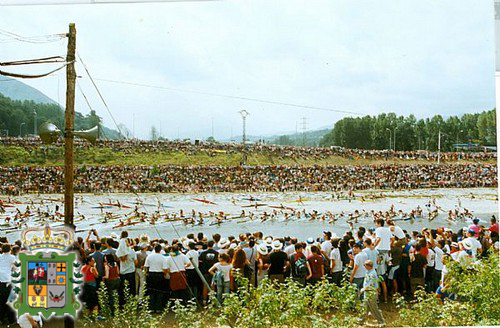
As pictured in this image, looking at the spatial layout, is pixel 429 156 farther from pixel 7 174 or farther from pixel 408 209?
pixel 7 174

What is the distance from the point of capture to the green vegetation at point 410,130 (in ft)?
31.1

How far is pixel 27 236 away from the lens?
7.98 meters

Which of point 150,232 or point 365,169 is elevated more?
point 365,169

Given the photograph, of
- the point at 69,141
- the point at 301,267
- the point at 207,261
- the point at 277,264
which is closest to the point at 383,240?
the point at 301,267

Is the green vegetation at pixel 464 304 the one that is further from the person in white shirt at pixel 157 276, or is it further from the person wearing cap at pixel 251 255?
the person in white shirt at pixel 157 276

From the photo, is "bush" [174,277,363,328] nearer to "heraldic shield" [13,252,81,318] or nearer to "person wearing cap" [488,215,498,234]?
"heraldic shield" [13,252,81,318]

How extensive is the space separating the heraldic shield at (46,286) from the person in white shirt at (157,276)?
3.90 ft

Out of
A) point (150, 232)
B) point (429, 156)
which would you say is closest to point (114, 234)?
point (150, 232)

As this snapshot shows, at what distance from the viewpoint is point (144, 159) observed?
9445 mm

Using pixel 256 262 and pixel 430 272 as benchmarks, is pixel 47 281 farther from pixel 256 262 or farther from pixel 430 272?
pixel 430 272

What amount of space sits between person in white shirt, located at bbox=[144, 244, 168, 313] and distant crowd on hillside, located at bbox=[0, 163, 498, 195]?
1.72 metres

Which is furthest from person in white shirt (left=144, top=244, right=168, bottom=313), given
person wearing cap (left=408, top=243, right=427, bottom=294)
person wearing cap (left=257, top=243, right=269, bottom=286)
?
person wearing cap (left=408, top=243, right=427, bottom=294)

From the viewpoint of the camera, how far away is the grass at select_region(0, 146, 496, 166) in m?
8.83

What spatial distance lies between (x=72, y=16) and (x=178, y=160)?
3.33 m
